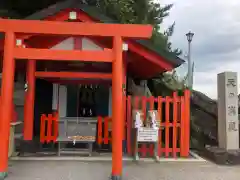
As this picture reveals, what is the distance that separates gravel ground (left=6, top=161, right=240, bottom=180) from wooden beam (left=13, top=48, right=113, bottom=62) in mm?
2484

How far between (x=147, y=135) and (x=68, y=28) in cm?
356

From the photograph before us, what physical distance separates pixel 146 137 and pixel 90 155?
5.72ft

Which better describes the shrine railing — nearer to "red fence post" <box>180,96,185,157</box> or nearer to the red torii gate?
"red fence post" <box>180,96,185,157</box>

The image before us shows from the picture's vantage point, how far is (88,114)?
10.9 metres

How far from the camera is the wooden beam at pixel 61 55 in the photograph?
6.02 m

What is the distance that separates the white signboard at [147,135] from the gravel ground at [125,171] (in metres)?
0.62

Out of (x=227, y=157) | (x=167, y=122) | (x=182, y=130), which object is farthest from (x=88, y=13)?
(x=227, y=157)

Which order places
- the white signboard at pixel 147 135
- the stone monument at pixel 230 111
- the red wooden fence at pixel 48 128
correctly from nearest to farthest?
the white signboard at pixel 147 135 → the stone monument at pixel 230 111 → the red wooden fence at pixel 48 128

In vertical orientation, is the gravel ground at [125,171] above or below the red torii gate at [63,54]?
below

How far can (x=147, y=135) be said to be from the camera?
780 centimetres

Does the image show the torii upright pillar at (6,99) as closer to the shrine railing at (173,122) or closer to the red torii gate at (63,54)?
the red torii gate at (63,54)

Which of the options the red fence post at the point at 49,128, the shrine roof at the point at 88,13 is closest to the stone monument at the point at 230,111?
the shrine roof at the point at 88,13

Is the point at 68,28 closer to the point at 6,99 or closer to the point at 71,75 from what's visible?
the point at 6,99

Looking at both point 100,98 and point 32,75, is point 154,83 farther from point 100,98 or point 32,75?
point 32,75
